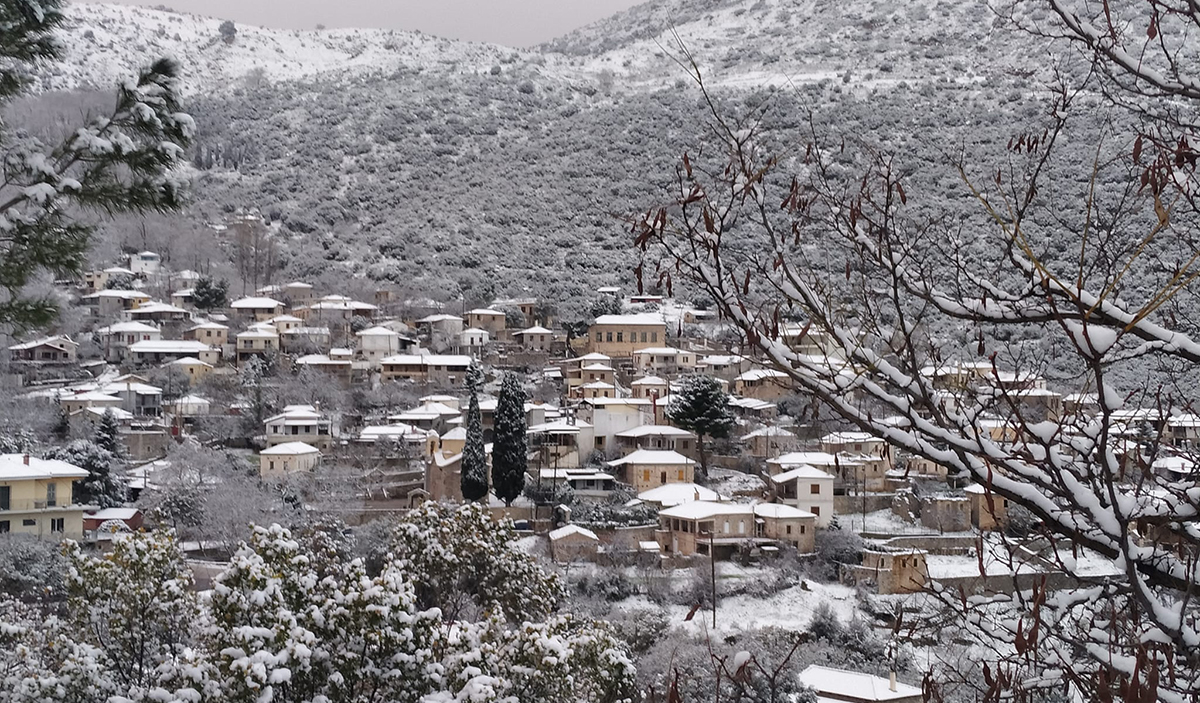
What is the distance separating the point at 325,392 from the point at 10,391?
7.32 m

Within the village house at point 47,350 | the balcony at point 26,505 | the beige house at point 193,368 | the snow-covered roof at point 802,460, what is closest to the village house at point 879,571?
the snow-covered roof at point 802,460

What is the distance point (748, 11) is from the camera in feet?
284

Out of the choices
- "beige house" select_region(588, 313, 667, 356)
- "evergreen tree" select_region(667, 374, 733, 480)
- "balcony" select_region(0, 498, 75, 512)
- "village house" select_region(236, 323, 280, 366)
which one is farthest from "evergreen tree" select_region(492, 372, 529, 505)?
"village house" select_region(236, 323, 280, 366)

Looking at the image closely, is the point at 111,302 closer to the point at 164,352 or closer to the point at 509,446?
the point at 164,352

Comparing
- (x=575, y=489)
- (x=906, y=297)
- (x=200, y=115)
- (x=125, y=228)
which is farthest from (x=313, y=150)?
(x=906, y=297)

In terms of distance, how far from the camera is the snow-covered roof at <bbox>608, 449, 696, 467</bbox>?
23578 mm

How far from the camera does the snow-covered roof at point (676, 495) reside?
21.6 meters

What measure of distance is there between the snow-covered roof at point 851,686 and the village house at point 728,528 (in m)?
6.00

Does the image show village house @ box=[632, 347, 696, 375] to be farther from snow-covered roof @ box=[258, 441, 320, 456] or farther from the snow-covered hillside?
the snow-covered hillside

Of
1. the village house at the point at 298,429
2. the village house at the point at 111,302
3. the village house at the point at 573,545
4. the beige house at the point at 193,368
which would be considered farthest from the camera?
the village house at the point at 111,302

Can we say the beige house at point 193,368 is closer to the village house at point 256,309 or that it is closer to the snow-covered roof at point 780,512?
the village house at point 256,309

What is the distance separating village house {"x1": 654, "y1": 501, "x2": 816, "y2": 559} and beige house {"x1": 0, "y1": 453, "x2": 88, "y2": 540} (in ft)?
32.1

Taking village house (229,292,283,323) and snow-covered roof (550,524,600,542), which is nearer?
snow-covered roof (550,524,600,542)

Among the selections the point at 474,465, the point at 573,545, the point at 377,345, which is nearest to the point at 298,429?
the point at 474,465
